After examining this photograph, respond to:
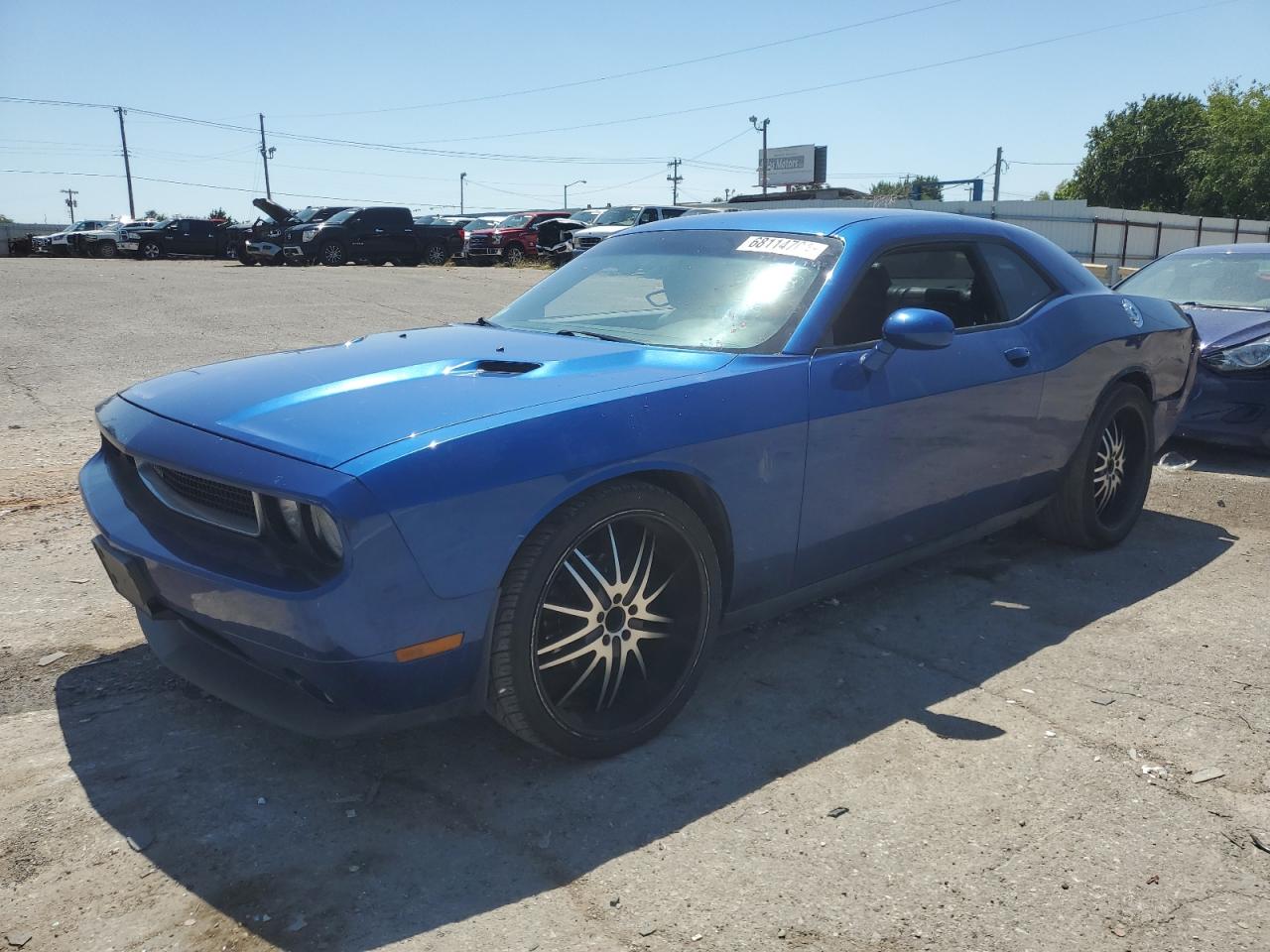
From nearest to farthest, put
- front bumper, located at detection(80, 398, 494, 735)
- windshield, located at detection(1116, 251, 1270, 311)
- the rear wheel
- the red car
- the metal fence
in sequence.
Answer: front bumper, located at detection(80, 398, 494, 735) < windshield, located at detection(1116, 251, 1270, 311) < the rear wheel < the red car < the metal fence


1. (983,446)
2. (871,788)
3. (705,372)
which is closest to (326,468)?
(705,372)

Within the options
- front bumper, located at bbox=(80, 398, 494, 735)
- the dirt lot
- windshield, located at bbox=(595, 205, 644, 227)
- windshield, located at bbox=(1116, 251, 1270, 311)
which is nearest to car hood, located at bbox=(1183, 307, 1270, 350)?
windshield, located at bbox=(1116, 251, 1270, 311)

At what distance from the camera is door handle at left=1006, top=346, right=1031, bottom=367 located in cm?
406

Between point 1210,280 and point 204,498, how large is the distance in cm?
712

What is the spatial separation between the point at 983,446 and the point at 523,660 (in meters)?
2.18

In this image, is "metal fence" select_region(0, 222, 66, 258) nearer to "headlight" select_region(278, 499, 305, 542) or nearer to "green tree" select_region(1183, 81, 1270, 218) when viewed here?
"headlight" select_region(278, 499, 305, 542)

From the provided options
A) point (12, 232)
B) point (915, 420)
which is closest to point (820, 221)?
Answer: point (915, 420)

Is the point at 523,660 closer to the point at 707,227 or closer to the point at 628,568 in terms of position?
the point at 628,568

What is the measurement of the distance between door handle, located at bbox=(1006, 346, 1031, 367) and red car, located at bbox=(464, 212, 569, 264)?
26630 mm

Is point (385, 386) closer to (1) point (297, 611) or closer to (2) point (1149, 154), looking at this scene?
(1) point (297, 611)

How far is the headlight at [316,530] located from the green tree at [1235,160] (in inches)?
2342

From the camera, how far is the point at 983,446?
3.96m

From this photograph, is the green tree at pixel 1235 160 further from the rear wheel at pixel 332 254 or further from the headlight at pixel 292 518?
the headlight at pixel 292 518

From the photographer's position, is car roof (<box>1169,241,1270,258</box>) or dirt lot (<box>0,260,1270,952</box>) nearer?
dirt lot (<box>0,260,1270,952</box>)
